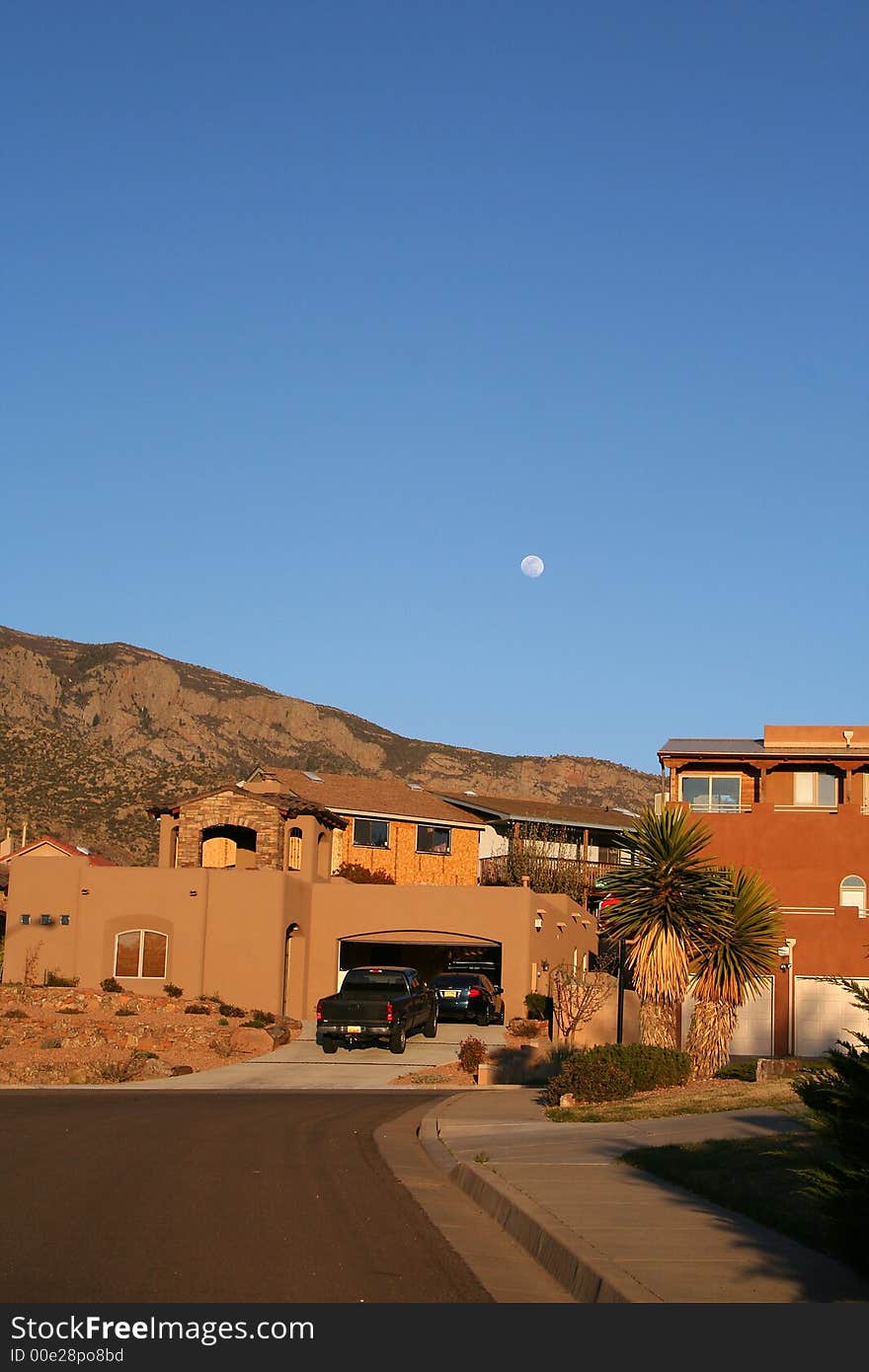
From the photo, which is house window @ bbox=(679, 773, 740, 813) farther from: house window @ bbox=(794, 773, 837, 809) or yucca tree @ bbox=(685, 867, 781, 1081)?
yucca tree @ bbox=(685, 867, 781, 1081)

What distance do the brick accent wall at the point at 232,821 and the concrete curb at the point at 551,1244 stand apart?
102 feet

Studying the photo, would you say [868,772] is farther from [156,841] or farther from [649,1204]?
[156,841]

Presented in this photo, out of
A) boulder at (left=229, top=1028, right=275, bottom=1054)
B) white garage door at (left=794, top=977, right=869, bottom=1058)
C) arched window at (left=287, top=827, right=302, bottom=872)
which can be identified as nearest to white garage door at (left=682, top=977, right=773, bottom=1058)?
white garage door at (left=794, top=977, right=869, bottom=1058)

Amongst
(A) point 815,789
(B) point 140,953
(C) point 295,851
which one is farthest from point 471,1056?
(C) point 295,851

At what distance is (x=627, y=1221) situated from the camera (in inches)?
430

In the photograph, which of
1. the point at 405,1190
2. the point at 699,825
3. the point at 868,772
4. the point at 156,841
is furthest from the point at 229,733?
the point at 405,1190

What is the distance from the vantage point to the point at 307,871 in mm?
47875

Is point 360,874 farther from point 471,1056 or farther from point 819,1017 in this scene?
point 819,1017

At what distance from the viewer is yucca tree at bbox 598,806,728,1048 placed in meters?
26.1

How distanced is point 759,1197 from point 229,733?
13958 cm

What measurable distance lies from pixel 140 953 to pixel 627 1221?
3315cm

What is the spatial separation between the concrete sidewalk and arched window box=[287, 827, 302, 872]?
2885 cm

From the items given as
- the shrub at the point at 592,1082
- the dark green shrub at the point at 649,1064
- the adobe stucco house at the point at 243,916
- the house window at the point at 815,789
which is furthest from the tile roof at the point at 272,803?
the shrub at the point at 592,1082

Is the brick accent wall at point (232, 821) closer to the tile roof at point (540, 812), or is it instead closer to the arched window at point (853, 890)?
the tile roof at point (540, 812)
